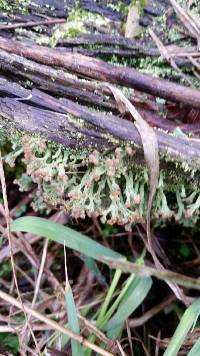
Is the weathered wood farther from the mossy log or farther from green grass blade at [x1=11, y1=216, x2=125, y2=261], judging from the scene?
green grass blade at [x1=11, y1=216, x2=125, y2=261]

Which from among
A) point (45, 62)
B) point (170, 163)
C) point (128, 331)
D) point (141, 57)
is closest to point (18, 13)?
point (45, 62)

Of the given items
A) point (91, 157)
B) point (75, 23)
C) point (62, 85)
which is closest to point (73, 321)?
point (91, 157)

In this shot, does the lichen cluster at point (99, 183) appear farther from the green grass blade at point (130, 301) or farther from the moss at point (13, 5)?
the moss at point (13, 5)

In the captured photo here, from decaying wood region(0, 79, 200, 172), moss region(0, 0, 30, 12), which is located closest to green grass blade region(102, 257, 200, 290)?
decaying wood region(0, 79, 200, 172)

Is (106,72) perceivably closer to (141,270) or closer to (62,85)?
(62,85)

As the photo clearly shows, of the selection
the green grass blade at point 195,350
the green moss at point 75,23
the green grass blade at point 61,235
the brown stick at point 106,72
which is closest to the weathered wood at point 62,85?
the brown stick at point 106,72

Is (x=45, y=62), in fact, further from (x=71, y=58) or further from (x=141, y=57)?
(x=141, y=57)
